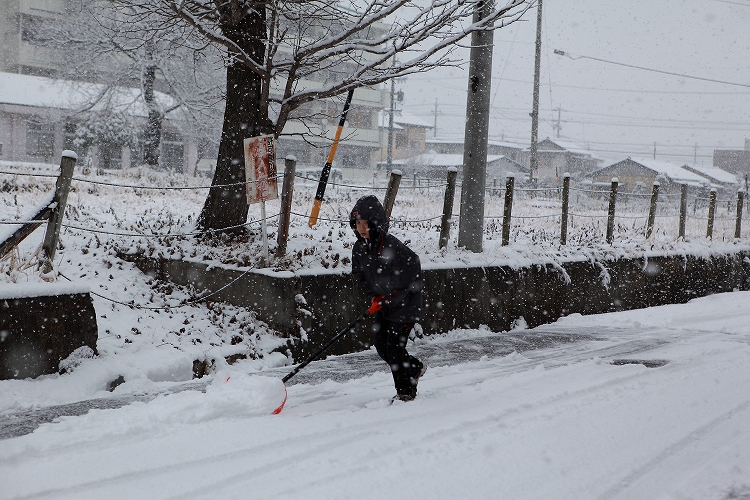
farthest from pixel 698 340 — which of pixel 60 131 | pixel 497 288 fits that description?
pixel 60 131

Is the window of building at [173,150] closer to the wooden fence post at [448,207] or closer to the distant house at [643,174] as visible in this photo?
the wooden fence post at [448,207]

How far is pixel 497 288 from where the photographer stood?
346 inches

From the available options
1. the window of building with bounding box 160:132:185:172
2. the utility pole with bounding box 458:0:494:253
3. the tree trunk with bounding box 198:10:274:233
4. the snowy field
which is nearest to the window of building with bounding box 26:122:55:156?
the window of building with bounding box 160:132:185:172

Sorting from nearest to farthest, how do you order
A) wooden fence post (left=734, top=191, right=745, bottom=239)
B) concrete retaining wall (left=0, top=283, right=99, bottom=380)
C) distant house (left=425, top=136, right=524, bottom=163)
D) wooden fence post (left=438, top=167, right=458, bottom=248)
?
1. concrete retaining wall (left=0, top=283, right=99, bottom=380)
2. wooden fence post (left=438, top=167, right=458, bottom=248)
3. wooden fence post (left=734, top=191, right=745, bottom=239)
4. distant house (left=425, top=136, right=524, bottom=163)

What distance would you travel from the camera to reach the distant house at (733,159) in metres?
84.9

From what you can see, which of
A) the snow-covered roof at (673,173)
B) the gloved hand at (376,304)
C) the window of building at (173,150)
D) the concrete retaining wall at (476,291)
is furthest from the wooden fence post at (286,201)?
the snow-covered roof at (673,173)

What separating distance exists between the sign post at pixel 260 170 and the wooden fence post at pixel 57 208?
1847 millimetres

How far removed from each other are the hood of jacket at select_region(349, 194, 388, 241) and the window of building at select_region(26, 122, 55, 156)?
32298 millimetres

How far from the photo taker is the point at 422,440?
13.5ft

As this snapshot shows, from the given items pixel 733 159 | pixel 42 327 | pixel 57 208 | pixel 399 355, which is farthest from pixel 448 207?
pixel 733 159

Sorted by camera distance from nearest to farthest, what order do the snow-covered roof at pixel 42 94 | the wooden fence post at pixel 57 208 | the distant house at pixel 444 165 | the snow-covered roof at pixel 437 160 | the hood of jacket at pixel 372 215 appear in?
the hood of jacket at pixel 372 215 → the wooden fence post at pixel 57 208 → the snow-covered roof at pixel 42 94 → the distant house at pixel 444 165 → the snow-covered roof at pixel 437 160

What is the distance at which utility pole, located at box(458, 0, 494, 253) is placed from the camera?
9078mm

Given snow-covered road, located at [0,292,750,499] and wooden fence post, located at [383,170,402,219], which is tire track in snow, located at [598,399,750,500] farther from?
wooden fence post, located at [383,170,402,219]

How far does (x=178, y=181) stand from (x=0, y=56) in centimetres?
2971
